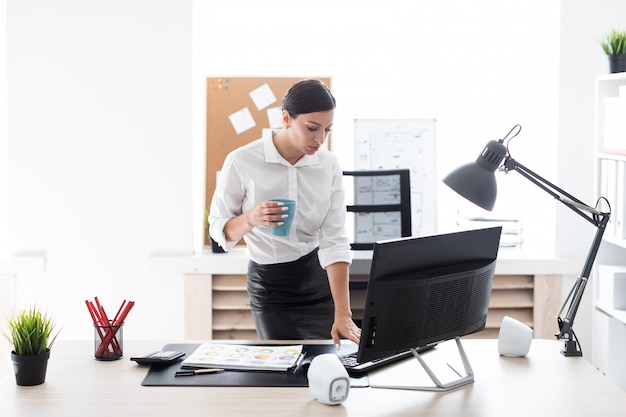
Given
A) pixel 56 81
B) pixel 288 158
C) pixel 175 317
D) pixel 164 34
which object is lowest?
pixel 175 317

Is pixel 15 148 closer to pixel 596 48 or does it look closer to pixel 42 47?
pixel 42 47

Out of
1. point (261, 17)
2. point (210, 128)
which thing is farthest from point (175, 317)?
point (261, 17)

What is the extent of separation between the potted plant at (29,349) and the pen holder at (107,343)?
21 cm

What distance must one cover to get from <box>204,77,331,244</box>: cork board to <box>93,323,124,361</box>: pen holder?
1.87 m

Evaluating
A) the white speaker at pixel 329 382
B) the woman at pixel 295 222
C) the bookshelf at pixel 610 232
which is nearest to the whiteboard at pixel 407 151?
the bookshelf at pixel 610 232

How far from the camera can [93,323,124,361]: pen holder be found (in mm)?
2291

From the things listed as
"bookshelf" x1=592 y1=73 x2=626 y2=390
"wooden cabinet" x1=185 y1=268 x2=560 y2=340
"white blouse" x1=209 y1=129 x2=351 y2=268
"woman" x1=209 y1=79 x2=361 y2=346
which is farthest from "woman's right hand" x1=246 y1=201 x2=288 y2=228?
"bookshelf" x1=592 y1=73 x2=626 y2=390

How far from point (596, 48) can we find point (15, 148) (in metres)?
3.00

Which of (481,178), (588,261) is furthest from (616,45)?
(481,178)

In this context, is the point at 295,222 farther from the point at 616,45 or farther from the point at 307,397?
the point at 616,45

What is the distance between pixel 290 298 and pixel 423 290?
92 centimetres

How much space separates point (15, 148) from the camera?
395cm

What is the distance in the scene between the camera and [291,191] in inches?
107

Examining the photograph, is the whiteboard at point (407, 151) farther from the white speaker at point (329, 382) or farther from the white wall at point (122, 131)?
the white speaker at point (329, 382)
